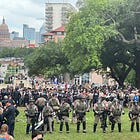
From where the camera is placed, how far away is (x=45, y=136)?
21.3 meters

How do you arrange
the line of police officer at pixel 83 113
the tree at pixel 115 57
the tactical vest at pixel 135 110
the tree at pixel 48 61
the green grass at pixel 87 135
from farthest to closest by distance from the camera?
the tree at pixel 48 61
the tree at pixel 115 57
the tactical vest at pixel 135 110
the line of police officer at pixel 83 113
the green grass at pixel 87 135

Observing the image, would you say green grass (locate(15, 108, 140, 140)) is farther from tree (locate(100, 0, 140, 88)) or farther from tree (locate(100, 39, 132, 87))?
tree (locate(100, 39, 132, 87))

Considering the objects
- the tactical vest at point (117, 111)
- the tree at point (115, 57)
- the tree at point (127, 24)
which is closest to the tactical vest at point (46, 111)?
the tactical vest at point (117, 111)

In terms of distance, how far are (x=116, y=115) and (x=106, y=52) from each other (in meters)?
24.3

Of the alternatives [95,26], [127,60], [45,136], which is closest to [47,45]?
[127,60]

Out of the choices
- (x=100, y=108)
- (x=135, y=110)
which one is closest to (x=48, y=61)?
(x=100, y=108)

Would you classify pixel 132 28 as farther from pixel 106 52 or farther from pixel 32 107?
pixel 32 107

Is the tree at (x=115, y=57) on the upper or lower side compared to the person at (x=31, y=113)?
upper

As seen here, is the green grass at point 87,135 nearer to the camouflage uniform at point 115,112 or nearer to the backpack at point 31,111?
the camouflage uniform at point 115,112

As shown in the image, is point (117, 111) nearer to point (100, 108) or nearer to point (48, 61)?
point (100, 108)

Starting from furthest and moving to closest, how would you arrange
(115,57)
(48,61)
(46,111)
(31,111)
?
(48,61) < (115,57) < (46,111) < (31,111)

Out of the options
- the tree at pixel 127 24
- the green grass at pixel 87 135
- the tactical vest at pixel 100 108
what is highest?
the tree at pixel 127 24

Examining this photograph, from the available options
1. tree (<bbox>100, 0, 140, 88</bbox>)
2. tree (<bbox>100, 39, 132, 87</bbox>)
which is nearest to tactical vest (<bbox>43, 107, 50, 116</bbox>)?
tree (<bbox>100, 0, 140, 88</bbox>)

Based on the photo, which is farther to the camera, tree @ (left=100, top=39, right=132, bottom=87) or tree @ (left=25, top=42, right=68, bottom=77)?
tree @ (left=25, top=42, right=68, bottom=77)
